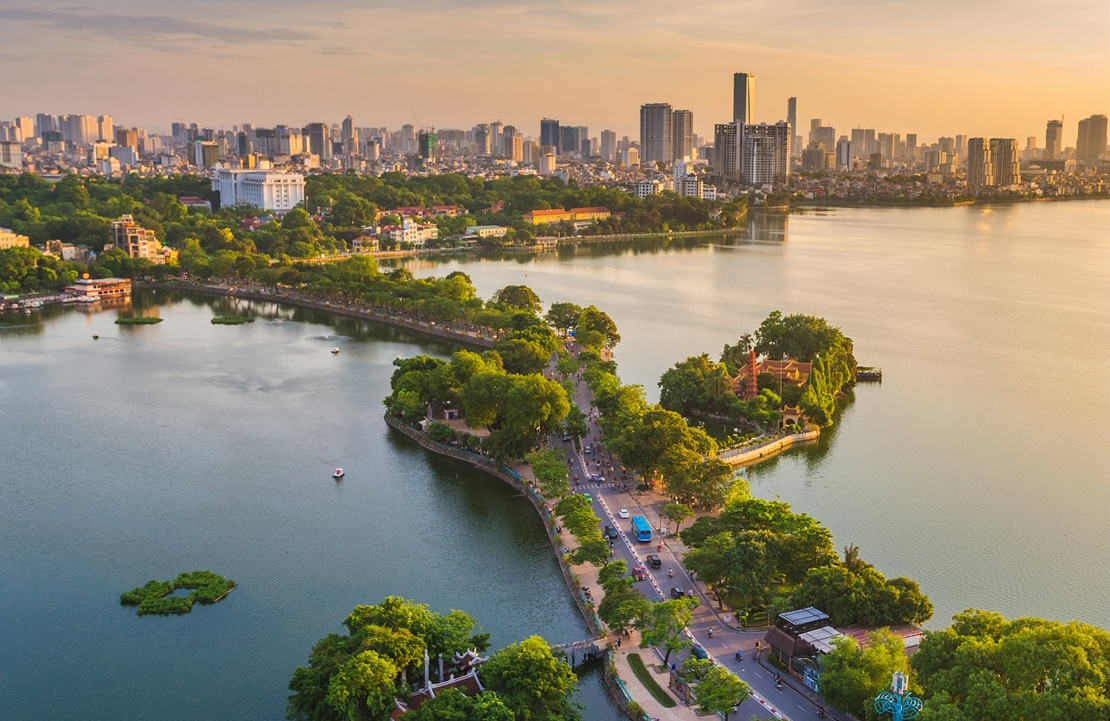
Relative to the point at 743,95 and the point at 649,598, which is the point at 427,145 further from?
the point at 649,598

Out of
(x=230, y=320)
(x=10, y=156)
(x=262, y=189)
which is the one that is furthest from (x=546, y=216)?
(x=10, y=156)

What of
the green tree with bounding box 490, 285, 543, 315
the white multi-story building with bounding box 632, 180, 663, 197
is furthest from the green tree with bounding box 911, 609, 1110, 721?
the white multi-story building with bounding box 632, 180, 663, 197

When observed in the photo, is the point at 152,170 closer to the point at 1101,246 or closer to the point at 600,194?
the point at 600,194

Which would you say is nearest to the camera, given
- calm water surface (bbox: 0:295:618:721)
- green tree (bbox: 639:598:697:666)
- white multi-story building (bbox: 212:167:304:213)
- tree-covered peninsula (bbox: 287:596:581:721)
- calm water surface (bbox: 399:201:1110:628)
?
tree-covered peninsula (bbox: 287:596:581:721)

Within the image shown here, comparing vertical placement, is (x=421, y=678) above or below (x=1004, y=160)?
below

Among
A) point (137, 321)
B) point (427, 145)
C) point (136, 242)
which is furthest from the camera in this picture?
point (427, 145)

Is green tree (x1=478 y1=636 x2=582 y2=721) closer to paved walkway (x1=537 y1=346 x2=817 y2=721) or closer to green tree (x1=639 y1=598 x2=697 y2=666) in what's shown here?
paved walkway (x1=537 y1=346 x2=817 y2=721)
